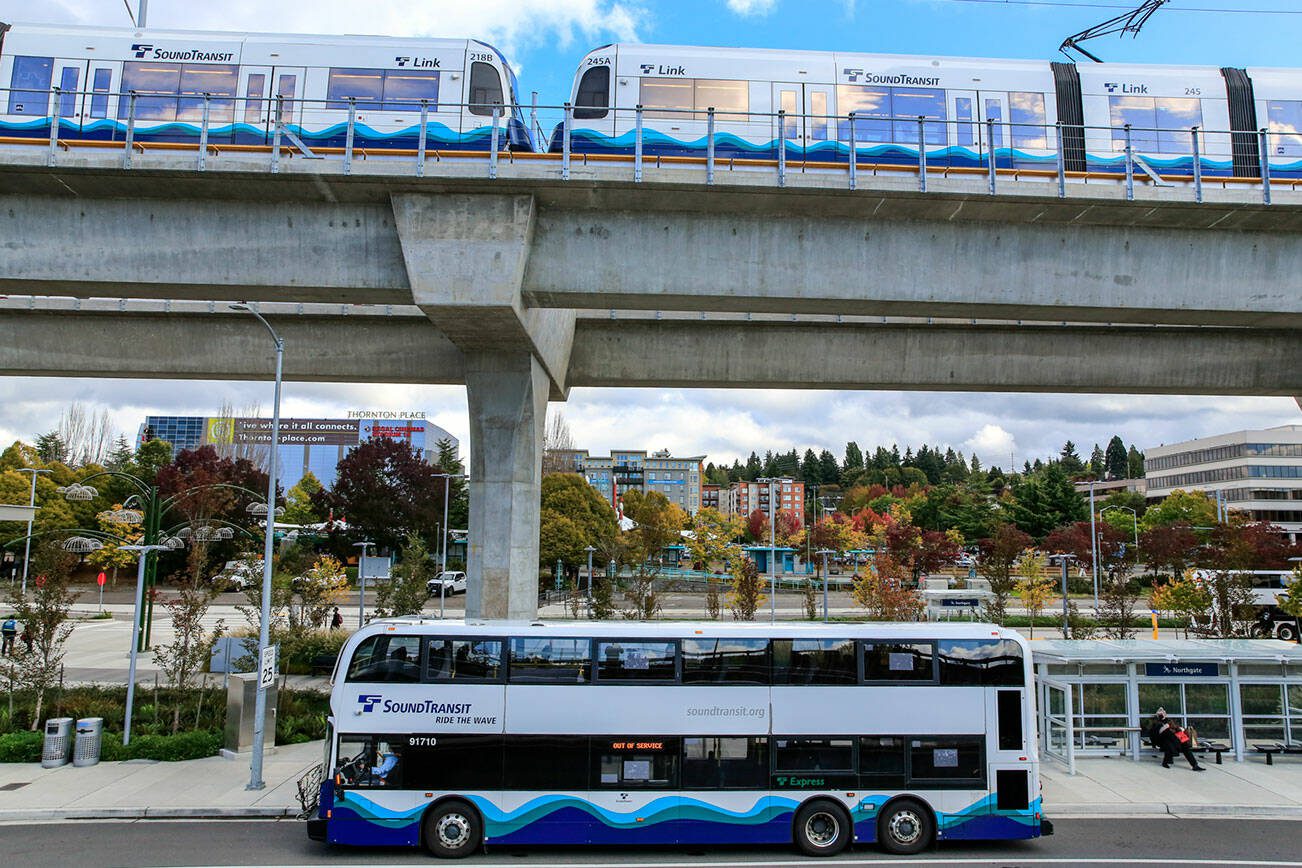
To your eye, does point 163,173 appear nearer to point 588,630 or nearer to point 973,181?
point 588,630

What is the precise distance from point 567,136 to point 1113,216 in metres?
10.2

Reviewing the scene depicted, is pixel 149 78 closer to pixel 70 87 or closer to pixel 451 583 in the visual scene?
pixel 70 87

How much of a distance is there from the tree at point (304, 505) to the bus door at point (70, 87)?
46.0 meters

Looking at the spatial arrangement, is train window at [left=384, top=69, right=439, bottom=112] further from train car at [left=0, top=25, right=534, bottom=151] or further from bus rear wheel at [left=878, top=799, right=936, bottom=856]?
bus rear wheel at [left=878, top=799, right=936, bottom=856]

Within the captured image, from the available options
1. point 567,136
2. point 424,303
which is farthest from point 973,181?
point 424,303

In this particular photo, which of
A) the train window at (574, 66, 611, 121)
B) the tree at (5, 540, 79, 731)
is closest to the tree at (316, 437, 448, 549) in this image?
the tree at (5, 540, 79, 731)

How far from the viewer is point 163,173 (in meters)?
14.3

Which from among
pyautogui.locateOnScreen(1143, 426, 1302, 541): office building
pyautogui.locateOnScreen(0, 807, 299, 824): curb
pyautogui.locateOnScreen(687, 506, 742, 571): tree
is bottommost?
pyautogui.locateOnScreen(0, 807, 299, 824): curb

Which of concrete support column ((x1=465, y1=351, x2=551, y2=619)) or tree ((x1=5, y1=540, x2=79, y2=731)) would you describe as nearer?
tree ((x1=5, y1=540, x2=79, y2=731))

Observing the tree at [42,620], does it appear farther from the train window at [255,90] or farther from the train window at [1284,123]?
the train window at [1284,123]

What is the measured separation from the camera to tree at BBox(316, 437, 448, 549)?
58.3m

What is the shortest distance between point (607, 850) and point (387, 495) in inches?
1969

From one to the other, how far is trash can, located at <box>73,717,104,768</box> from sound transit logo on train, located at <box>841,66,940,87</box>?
21056 millimetres

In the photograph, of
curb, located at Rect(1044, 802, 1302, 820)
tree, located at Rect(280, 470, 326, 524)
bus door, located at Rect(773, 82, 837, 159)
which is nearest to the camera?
curb, located at Rect(1044, 802, 1302, 820)
